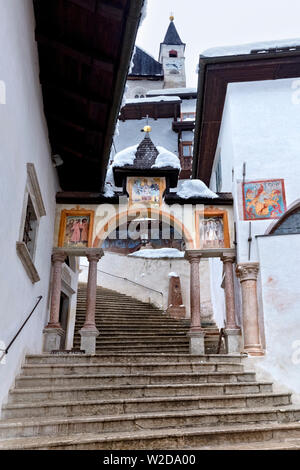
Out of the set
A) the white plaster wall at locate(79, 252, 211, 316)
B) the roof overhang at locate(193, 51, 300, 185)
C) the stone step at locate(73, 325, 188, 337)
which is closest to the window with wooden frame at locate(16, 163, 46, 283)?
the stone step at locate(73, 325, 188, 337)

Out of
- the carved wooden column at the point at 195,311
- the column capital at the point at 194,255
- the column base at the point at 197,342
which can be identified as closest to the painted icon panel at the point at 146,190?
the column capital at the point at 194,255

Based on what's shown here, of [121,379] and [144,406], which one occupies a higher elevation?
[121,379]

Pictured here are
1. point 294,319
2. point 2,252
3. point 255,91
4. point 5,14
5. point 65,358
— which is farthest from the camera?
point 255,91

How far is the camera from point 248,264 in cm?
948

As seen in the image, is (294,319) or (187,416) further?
(294,319)

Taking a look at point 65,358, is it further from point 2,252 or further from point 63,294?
point 63,294

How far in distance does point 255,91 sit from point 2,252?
27.6ft

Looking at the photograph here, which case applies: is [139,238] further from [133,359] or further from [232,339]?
[133,359]

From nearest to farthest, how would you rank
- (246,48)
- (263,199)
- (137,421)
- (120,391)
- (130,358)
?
1. (137,421)
2. (120,391)
3. (130,358)
4. (263,199)
5. (246,48)

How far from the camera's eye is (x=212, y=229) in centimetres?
1079

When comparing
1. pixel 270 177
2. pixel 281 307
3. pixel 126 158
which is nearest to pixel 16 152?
pixel 126 158

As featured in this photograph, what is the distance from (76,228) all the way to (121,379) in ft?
15.3
